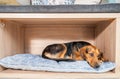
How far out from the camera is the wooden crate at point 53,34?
611 mm

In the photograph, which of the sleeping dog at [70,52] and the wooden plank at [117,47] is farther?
the sleeping dog at [70,52]

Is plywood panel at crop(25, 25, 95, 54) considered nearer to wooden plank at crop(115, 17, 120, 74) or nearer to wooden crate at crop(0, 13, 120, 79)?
wooden crate at crop(0, 13, 120, 79)

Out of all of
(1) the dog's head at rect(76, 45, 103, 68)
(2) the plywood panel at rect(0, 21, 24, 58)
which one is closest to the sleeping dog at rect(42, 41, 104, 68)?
(1) the dog's head at rect(76, 45, 103, 68)

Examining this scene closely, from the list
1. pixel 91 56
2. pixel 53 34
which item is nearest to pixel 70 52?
pixel 91 56

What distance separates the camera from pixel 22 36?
3.26 ft

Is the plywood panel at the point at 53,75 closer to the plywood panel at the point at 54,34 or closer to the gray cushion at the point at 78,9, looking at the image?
the gray cushion at the point at 78,9

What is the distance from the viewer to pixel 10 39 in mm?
769

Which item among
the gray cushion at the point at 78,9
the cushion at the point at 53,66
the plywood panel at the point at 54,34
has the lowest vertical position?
the cushion at the point at 53,66

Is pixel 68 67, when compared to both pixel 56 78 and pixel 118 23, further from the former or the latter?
pixel 118 23

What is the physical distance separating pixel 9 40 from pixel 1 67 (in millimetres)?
142

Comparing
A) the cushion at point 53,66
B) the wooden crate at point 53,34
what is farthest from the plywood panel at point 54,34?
the cushion at point 53,66

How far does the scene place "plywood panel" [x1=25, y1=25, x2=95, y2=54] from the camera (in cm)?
102

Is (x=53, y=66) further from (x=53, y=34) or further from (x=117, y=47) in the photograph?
(x=53, y=34)

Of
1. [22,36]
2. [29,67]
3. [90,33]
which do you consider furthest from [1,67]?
[90,33]
